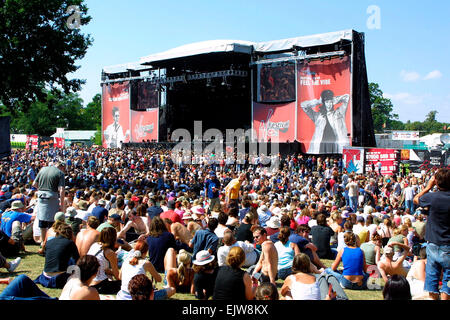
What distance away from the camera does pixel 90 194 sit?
40.1ft

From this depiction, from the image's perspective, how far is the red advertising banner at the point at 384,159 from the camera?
22.9m

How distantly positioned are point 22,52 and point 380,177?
1819 cm

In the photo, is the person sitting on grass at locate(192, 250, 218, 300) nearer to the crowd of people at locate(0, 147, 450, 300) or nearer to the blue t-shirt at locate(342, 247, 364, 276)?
the crowd of people at locate(0, 147, 450, 300)

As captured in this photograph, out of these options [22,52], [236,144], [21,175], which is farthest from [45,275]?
[236,144]

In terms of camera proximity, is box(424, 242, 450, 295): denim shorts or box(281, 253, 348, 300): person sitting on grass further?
box(281, 253, 348, 300): person sitting on grass

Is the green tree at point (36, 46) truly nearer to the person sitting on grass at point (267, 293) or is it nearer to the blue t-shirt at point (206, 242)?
the blue t-shirt at point (206, 242)

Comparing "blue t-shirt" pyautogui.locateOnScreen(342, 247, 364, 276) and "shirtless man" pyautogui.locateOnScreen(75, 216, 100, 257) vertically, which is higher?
"shirtless man" pyautogui.locateOnScreen(75, 216, 100, 257)

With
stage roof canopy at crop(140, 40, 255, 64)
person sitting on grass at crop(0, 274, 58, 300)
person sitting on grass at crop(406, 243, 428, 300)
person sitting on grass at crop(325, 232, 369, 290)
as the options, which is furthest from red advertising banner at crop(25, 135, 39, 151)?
person sitting on grass at crop(406, 243, 428, 300)

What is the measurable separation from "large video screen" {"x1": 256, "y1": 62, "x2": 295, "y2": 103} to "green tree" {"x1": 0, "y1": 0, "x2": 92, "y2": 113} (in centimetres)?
1196

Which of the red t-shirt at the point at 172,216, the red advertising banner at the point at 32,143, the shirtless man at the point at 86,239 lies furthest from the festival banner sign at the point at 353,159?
the red advertising banner at the point at 32,143

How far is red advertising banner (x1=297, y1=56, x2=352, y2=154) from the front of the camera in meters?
28.0
